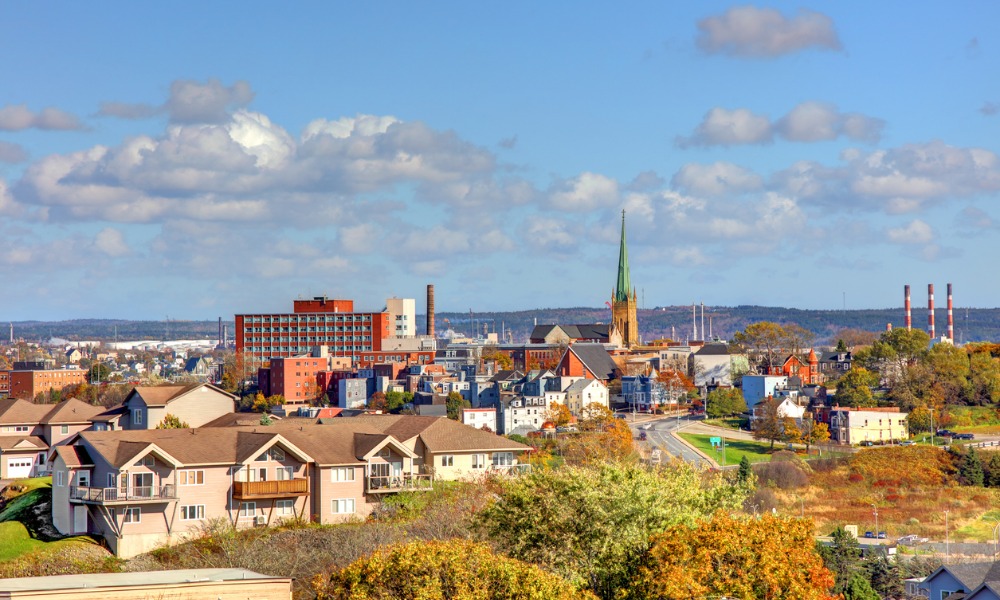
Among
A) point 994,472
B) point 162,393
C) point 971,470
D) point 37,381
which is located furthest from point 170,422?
point 37,381

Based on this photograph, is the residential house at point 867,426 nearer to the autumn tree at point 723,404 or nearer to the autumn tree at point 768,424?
the autumn tree at point 768,424

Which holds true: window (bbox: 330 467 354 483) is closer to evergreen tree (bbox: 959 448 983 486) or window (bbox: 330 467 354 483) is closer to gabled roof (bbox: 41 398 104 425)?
gabled roof (bbox: 41 398 104 425)

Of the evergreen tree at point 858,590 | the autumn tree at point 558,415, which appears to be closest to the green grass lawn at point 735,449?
the autumn tree at point 558,415

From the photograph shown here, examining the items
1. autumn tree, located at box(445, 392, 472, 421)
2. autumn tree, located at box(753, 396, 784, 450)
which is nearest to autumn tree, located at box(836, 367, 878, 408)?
autumn tree, located at box(753, 396, 784, 450)

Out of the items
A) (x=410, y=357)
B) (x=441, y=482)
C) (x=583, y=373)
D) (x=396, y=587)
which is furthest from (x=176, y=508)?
(x=410, y=357)

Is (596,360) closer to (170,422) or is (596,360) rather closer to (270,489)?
(170,422)

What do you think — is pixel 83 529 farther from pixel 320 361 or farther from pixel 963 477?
pixel 320 361
